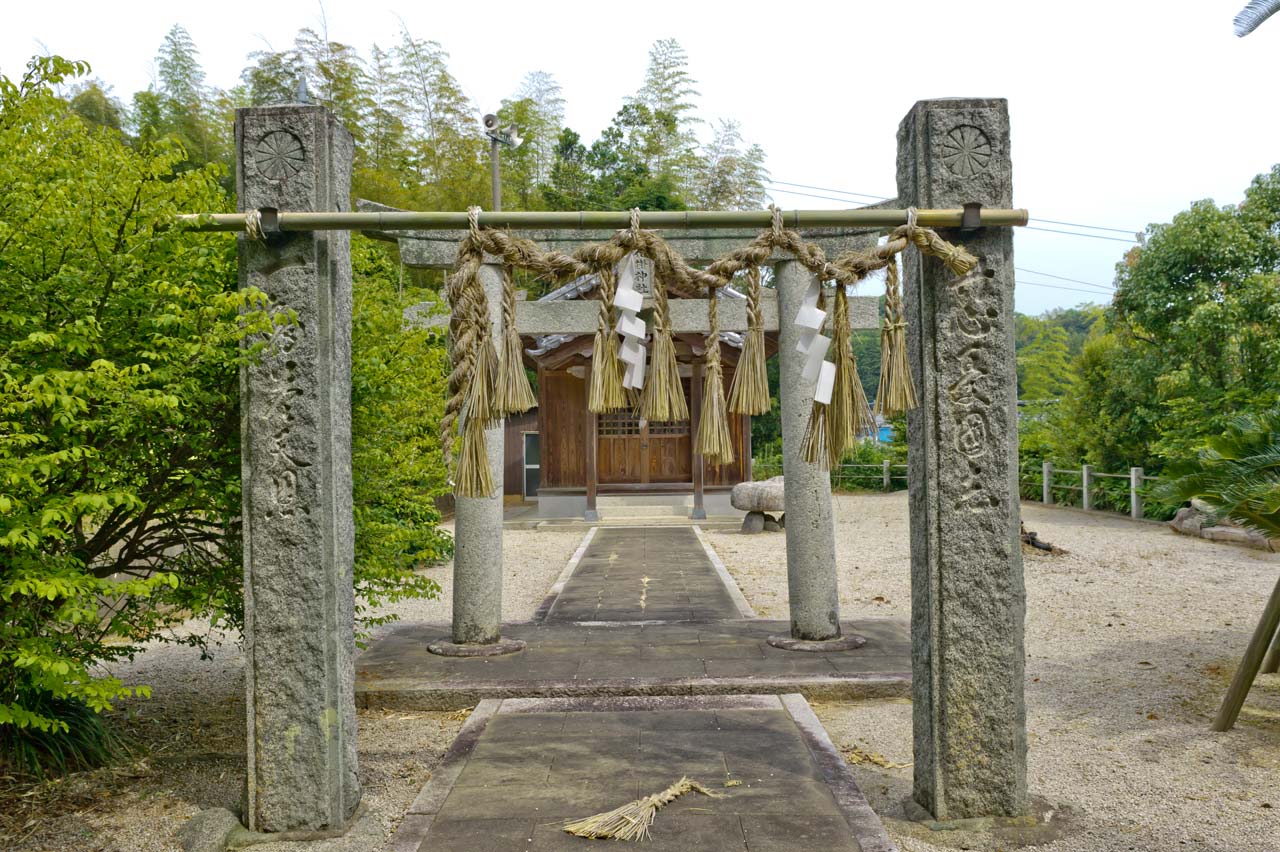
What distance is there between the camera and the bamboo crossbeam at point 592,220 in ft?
11.8

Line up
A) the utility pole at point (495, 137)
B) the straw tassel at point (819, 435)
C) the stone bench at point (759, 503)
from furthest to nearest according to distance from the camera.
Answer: the stone bench at point (759, 503) < the utility pole at point (495, 137) < the straw tassel at point (819, 435)

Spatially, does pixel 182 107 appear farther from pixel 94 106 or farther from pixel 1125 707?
pixel 1125 707

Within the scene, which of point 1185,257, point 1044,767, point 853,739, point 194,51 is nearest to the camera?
point 1044,767

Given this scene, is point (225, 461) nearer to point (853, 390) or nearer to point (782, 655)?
point (853, 390)

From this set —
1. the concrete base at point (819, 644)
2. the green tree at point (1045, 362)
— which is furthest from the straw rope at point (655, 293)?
the green tree at point (1045, 362)

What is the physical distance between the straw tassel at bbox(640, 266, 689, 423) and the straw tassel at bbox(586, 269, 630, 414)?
107 mm

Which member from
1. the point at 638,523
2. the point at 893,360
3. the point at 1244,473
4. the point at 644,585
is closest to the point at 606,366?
the point at 893,360

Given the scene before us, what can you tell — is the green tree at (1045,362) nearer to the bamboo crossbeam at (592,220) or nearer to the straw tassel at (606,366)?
the bamboo crossbeam at (592,220)

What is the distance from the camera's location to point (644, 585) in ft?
32.8

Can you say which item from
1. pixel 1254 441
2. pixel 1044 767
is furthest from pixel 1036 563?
pixel 1044 767

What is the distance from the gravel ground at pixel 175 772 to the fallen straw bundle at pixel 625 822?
892mm

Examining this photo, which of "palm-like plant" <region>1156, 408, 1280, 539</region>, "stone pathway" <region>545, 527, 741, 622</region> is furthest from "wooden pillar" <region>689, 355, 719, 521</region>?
"palm-like plant" <region>1156, 408, 1280, 539</region>

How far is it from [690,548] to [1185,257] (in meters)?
9.83

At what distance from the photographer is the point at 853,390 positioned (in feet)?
12.4
